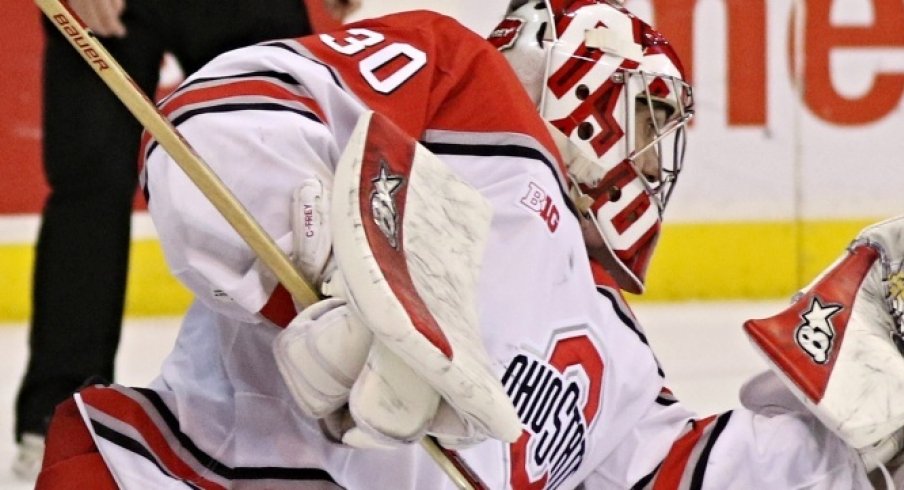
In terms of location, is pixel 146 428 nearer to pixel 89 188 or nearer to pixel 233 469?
pixel 233 469

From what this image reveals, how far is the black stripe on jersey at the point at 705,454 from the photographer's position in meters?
1.37

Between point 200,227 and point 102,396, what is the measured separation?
258mm

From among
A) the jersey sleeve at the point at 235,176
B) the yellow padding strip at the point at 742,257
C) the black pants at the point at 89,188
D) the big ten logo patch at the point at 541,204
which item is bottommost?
the yellow padding strip at the point at 742,257

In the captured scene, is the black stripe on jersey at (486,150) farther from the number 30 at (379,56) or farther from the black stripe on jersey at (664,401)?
the black stripe on jersey at (664,401)

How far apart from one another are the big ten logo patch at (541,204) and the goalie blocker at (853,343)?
0.21m

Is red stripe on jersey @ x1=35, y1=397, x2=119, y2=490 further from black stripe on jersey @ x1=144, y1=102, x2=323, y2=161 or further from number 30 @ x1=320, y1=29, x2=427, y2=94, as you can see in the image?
number 30 @ x1=320, y1=29, x2=427, y2=94

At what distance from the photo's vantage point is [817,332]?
1337mm

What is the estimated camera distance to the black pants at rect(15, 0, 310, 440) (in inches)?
89.7

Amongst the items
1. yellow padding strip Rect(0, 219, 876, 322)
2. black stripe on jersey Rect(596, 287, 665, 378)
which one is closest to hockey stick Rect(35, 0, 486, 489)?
black stripe on jersey Rect(596, 287, 665, 378)

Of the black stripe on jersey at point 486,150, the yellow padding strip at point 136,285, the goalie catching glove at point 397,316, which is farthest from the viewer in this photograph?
the yellow padding strip at point 136,285

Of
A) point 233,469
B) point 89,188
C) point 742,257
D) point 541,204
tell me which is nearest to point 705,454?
point 541,204

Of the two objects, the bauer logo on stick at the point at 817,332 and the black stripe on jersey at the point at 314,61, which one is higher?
the black stripe on jersey at the point at 314,61

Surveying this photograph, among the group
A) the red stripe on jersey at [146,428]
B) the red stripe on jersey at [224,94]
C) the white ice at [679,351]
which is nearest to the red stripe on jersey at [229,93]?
the red stripe on jersey at [224,94]

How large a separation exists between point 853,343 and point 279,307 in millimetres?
570
